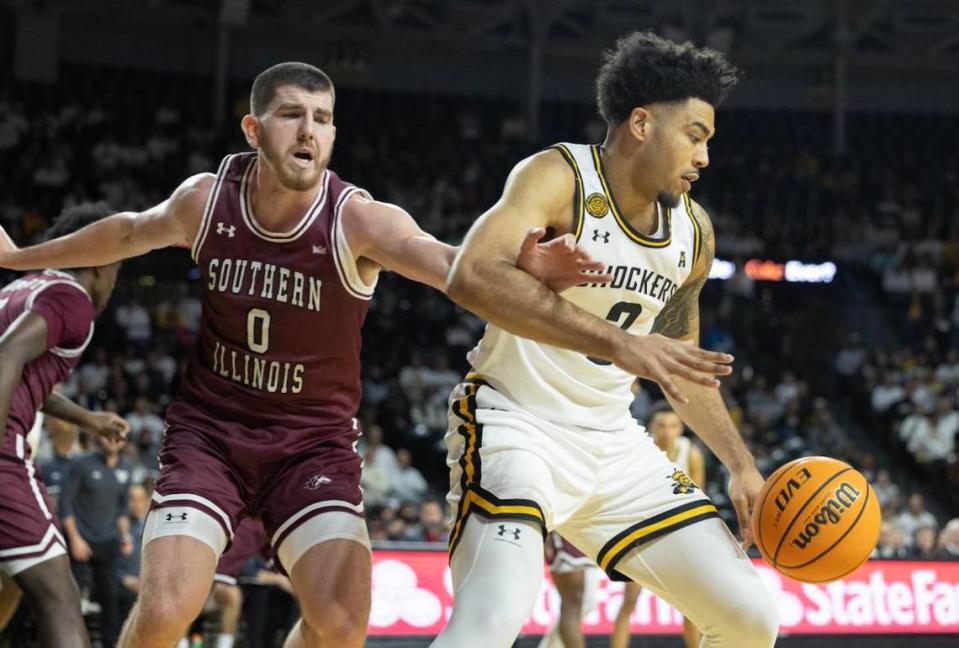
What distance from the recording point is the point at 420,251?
3916mm

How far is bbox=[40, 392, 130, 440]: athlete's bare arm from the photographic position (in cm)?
538

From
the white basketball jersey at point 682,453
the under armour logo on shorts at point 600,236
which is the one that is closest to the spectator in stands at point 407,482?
the white basketball jersey at point 682,453

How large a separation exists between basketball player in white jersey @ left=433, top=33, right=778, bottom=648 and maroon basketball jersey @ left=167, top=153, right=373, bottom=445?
47 centimetres

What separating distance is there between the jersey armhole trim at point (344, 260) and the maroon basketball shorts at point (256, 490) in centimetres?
51

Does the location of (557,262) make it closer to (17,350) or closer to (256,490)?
(256,490)

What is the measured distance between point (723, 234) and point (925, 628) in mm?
11706

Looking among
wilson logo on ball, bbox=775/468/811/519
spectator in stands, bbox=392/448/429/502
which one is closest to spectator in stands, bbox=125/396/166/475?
spectator in stands, bbox=392/448/429/502

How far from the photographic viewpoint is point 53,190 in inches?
690

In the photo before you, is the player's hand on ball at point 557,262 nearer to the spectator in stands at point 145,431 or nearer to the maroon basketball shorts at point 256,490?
the maroon basketball shorts at point 256,490

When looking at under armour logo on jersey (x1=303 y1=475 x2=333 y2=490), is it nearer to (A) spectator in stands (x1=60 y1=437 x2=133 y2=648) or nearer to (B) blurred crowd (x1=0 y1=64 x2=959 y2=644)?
(A) spectator in stands (x1=60 y1=437 x2=133 y2=648)

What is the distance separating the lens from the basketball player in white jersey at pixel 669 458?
26.2ft

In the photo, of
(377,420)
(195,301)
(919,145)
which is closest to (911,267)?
(919,145)

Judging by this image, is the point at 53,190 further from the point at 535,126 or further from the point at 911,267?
the point at 911,267

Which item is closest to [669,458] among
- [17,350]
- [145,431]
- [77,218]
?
[77,218]
